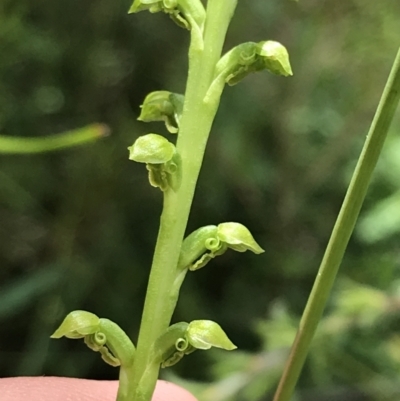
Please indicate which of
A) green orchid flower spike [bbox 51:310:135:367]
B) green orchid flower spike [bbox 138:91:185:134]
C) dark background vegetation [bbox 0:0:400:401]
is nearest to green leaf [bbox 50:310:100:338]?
green orchid flower spike [bbox 51:310:135:367]

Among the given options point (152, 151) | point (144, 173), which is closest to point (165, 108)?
point (152, 151)

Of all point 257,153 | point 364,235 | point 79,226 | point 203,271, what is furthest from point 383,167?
point 79,226

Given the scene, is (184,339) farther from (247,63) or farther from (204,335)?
(247,63)

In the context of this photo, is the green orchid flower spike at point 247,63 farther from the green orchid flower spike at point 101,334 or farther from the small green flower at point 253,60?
the green orchid flower spike at point 101,334

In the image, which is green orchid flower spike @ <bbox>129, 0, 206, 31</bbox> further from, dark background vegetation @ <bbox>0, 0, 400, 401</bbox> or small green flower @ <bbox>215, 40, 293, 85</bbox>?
dark background vegetation @ <bbox>0, 0, 400, 401</bbox>

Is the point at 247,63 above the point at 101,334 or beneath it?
above
